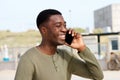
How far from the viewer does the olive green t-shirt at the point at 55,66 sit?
8.81 feet

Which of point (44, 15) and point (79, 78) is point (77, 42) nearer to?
point (44, 15)

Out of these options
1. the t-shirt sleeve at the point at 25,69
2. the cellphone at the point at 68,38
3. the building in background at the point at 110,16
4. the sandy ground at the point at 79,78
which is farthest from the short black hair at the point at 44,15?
the building in background at the point at 110,16

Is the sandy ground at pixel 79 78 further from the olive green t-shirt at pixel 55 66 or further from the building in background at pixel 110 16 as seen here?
the building in background at pixel 110 16

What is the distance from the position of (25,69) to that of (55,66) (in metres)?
0.23

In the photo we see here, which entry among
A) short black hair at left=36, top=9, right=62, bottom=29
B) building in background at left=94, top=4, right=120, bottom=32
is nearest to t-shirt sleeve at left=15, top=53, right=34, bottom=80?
short black hair at left=36, top=9, right=62, bottom=29

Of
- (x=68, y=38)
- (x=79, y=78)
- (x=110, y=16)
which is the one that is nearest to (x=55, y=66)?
(x=68, y=38)

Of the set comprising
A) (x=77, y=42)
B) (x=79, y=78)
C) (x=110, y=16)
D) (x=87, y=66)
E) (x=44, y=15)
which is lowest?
(x=79, y=78)

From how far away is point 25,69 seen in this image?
2670mm

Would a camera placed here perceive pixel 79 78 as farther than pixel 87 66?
Yes

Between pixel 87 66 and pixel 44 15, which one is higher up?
pixel 44 15

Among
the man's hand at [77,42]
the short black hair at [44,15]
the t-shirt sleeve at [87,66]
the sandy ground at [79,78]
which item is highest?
the short black hair at [44,15]

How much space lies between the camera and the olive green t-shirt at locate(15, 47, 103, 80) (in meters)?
2.69

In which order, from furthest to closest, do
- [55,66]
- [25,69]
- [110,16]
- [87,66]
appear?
1. [110,16]
2. [87,66]
3. [55,66]
4. [25,69]

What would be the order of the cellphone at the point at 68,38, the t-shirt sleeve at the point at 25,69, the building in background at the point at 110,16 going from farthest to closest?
the building in background at the point at 110,16
the cellphone at the point at 68,38
the t-shirt sleeve at the point at 25,69
